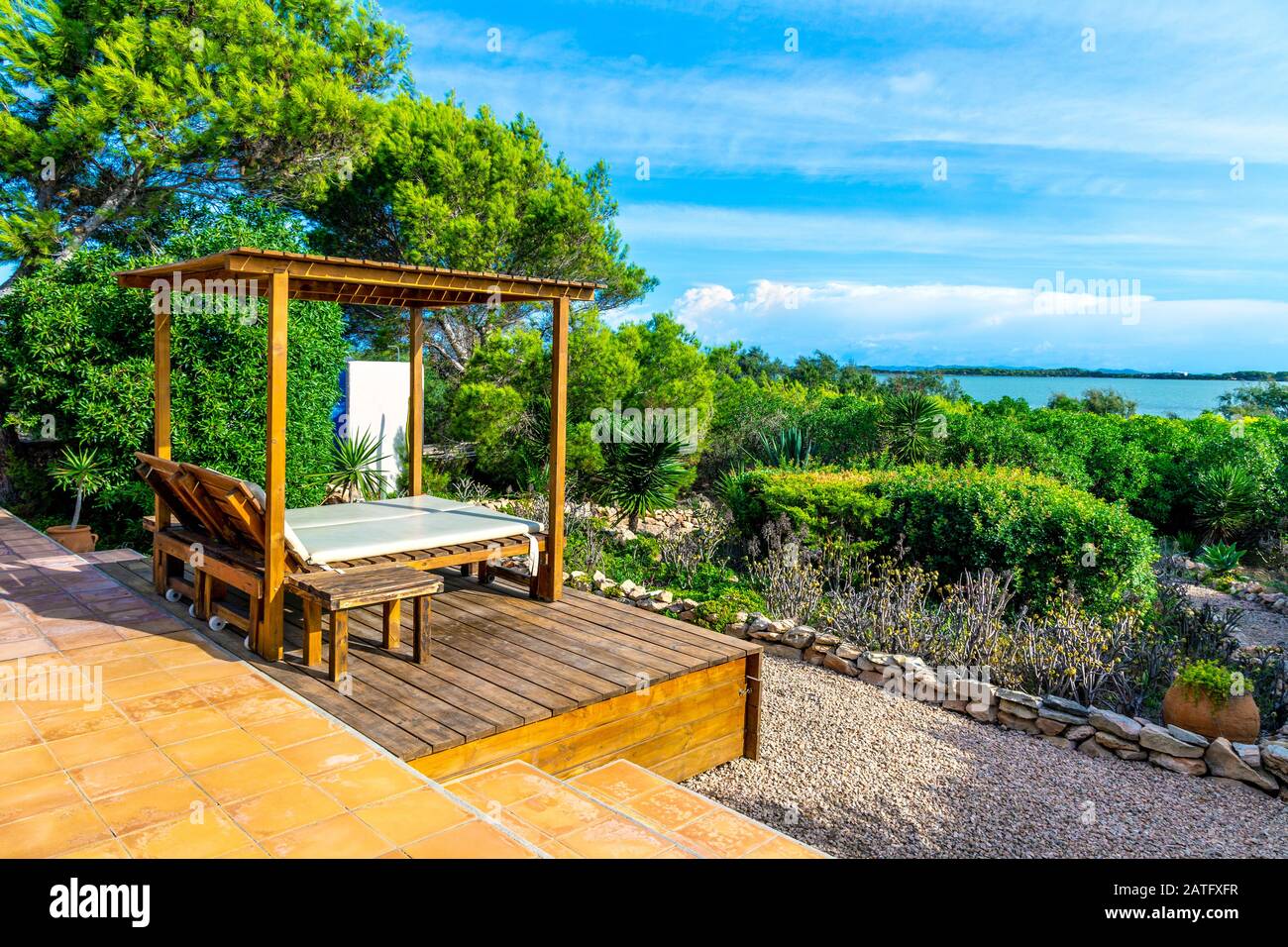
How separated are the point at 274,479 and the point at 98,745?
142cm

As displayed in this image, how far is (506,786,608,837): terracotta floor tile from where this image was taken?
296 cm

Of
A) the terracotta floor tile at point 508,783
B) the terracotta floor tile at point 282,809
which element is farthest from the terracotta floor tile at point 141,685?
the terracotta floor tile at point 508,783

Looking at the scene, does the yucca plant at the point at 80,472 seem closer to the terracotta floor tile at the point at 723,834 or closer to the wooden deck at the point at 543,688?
the wooden deck at the point at 543,688

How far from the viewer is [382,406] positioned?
11328 mm

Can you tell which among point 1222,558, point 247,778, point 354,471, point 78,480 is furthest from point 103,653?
point 1222,558

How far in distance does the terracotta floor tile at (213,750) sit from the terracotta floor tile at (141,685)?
27.1 inches

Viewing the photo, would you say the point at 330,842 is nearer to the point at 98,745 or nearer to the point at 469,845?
the point at 469,845

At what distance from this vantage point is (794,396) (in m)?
15.0

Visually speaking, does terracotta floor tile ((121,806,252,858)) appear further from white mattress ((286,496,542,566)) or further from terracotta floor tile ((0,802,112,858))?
white mattress ((286,496,542,566))

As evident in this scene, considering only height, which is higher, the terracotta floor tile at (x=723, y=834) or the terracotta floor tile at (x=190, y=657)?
the terracotta floor tile at (x=190, y=657)

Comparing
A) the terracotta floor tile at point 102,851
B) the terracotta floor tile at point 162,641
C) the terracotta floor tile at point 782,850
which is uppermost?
the terracotta floor tile at point 162,641

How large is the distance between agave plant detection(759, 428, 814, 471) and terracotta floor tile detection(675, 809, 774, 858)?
328 inches

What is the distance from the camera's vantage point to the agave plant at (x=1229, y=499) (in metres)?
10.9
